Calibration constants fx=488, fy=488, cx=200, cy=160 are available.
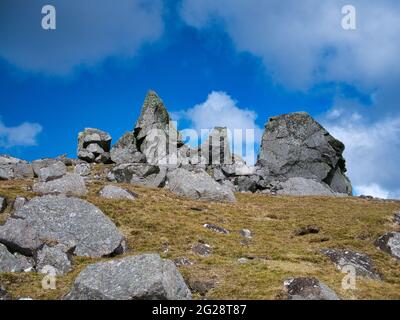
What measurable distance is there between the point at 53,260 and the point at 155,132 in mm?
77257

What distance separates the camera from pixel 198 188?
2239 inches

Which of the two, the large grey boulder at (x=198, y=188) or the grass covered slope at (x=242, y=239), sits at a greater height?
the large grey boulder at (x=198, y=188)

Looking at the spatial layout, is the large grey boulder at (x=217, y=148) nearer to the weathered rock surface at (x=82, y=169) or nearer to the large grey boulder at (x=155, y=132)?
the large grey boulder at (x=155, y=132)

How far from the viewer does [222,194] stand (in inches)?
2251

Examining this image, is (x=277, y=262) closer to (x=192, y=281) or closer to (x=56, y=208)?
(x=192, y=281)

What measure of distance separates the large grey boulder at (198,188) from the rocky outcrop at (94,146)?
46880 millimetres

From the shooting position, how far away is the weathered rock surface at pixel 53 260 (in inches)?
1131

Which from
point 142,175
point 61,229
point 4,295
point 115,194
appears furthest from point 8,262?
point 142,175

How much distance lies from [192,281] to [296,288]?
18.5 feet

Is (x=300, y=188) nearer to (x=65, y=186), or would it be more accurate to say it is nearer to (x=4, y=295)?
(x=65, y=186)

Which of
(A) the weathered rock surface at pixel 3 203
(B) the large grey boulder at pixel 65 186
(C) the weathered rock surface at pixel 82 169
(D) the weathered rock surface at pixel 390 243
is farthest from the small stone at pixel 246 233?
(C) the weathered rock surface at pixel 82 169

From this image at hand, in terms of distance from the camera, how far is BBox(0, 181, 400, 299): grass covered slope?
87.0 ft

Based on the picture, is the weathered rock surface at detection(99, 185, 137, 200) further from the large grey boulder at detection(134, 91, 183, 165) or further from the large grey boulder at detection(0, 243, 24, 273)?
the large grey boulder at detection(134, 91, 183, 165)
